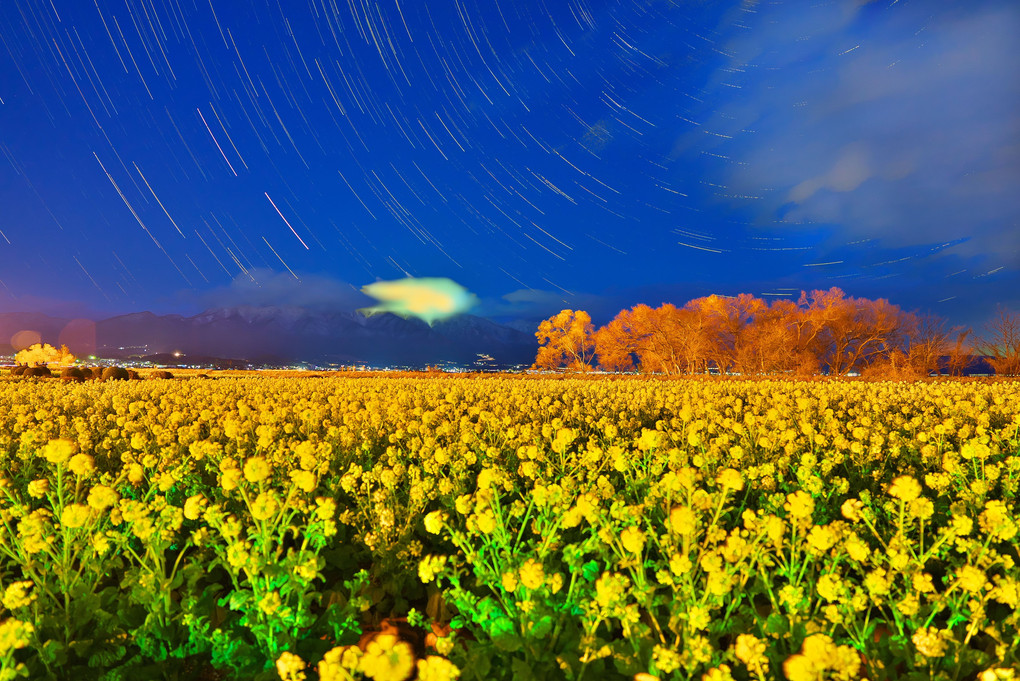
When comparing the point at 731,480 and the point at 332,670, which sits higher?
the point at 731,480

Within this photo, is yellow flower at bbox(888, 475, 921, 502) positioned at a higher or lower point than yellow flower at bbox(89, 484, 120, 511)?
higher

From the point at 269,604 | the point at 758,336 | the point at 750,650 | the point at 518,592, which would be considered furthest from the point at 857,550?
the point at 758,336

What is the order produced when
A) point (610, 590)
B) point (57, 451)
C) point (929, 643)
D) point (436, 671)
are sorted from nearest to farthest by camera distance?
point (436, 671), point (929, 643), point (610, 590), point (57, 451)

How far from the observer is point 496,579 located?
3078 mm

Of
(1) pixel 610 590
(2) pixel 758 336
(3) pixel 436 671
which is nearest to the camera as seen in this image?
(3) pixel 436 671

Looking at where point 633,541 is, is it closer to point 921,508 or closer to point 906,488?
point 906,488

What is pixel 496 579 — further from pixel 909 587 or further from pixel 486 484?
pixel 909 587

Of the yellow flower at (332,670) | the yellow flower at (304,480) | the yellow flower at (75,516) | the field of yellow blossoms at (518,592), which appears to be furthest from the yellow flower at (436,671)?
the yellow flower at (75,516)

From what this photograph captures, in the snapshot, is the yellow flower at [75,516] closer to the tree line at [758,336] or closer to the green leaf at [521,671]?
the green leaf at [521,671]

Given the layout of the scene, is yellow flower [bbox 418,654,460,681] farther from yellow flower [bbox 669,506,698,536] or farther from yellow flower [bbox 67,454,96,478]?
yellow flower [bbox 67,454,96,478]

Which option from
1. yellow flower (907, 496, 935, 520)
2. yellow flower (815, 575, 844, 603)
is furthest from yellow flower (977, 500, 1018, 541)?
yellow flower (815, 575, 844, 603)

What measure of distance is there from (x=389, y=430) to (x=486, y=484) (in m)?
5.37

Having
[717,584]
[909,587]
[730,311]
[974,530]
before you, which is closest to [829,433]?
[974,530]

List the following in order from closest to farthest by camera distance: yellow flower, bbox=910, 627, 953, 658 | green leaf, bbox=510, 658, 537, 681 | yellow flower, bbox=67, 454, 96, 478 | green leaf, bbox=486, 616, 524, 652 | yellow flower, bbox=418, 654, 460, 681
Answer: yellow flower, bbox=418, 654, 460, 681 < yellow flower, bbox=910, 627, 953, 658 < green leaf, bbox=510, 658, 537, 681 < green leaf, bbox=486, 616, 524, 652 < yellow flower, bbox=67, 454, 96, 478
